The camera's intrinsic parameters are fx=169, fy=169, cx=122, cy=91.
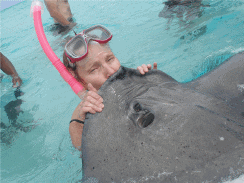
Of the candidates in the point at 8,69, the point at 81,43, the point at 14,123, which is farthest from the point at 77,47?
the point at 8,69

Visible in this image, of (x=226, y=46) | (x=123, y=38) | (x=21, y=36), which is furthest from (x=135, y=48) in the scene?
(x=21, y=36)

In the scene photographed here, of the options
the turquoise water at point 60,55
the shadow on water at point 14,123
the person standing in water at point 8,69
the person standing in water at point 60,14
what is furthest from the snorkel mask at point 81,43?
the person standing in water at point 60,14

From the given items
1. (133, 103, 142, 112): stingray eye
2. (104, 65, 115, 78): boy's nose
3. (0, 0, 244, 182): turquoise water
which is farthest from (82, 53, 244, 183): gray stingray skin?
(0, 0, 244, 182): turquoise water

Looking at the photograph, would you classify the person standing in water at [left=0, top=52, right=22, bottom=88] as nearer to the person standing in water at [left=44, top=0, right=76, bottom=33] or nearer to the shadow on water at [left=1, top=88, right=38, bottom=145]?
the shadow on water at [left=1, top=88, right=38, bottom=145]

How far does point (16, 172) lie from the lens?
3.24m

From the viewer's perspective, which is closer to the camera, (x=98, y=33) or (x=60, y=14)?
(x=98, y=33)

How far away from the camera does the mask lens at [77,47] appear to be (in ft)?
7.65

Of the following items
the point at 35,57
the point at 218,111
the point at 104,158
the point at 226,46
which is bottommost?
the point at 226,46

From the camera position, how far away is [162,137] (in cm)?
123

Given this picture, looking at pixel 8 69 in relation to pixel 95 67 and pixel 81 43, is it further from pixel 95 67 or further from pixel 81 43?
pixel 95 67

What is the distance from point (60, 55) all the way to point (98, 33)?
4.87 meters

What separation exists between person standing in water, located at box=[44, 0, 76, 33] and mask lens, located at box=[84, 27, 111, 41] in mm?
6948

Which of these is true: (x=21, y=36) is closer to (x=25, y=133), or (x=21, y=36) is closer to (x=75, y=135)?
(x=25, y=133)

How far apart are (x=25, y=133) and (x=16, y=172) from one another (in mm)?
1012
